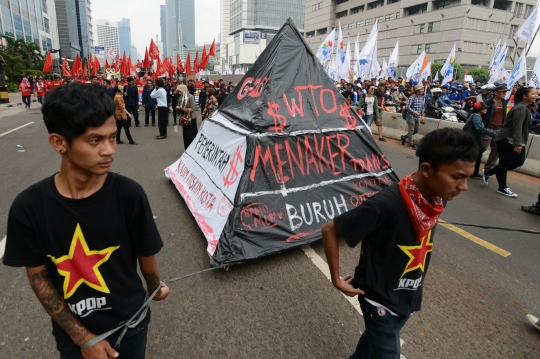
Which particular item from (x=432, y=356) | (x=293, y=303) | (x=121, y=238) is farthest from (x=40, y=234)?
(x=432, y=356)

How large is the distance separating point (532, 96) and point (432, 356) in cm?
507

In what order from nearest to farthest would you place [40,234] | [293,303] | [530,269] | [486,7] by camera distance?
1. [40,234]
2. [293,303]
3. [530,269]
4. [486,7]

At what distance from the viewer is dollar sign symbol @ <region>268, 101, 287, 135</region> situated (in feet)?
12.9

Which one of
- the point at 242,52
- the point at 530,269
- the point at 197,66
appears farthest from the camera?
the point at 242,52

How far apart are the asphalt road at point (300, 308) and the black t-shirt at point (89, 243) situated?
46.8 inches

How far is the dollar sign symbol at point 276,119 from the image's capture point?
3926mm

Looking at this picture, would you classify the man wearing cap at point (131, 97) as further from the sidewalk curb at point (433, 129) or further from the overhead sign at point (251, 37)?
the overhead sign at point (251, 37)

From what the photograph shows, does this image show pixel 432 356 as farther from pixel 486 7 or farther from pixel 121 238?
pixel 486 7

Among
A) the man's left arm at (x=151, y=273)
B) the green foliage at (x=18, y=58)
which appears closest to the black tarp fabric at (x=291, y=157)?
the man's left arm at (x=151, y=273)

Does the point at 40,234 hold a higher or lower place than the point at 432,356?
higher

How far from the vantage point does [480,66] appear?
56000 mm

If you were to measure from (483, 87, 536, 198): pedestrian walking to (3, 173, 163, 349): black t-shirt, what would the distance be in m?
6.39

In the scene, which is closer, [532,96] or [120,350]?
[120,350]

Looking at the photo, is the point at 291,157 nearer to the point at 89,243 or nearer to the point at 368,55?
the point at 89,243
